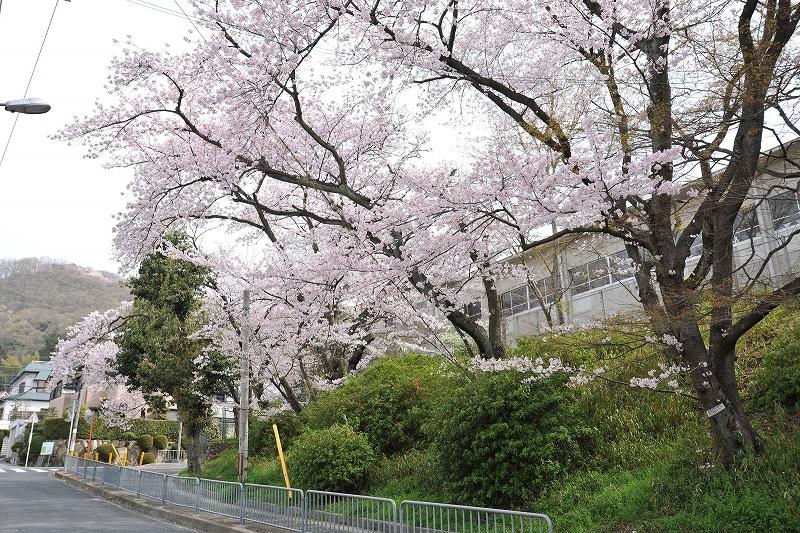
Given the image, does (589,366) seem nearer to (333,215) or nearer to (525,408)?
(525,408)

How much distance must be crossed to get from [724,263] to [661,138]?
1.80m

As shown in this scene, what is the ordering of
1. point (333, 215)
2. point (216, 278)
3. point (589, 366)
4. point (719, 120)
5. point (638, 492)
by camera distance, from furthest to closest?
point (216, 278)
point (333, 215)
point (589, 366)
point (638, 492)
point (719, 120)

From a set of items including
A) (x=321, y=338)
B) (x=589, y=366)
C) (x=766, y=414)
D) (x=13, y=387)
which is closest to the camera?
(x=766, y=414)

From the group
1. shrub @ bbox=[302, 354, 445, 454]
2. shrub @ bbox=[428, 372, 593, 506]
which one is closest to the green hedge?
shrub @ bbox=[302, 354, 445, 454]

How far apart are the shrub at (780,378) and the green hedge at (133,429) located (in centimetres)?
3925

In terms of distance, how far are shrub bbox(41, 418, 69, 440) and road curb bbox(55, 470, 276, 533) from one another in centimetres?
2913

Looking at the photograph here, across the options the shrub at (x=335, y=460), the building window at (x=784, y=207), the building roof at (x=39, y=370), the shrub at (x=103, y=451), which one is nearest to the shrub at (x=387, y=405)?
the shrub at (x=335, y=460)

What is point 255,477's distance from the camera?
18.1 m

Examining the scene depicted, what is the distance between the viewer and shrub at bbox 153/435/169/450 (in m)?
47.0

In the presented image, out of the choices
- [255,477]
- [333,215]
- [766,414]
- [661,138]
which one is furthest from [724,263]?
[255,477]

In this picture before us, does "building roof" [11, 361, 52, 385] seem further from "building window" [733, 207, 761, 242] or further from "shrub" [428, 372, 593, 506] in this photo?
"building window" [733, 207, 761, 242]

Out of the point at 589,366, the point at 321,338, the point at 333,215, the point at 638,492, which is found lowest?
the point at 638,492

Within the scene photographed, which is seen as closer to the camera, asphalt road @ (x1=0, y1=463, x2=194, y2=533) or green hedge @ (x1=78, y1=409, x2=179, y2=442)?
asphalt road @ (x1=0, y1=463, x2=194, y2=533)

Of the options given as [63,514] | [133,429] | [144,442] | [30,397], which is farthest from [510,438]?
[30,397]
